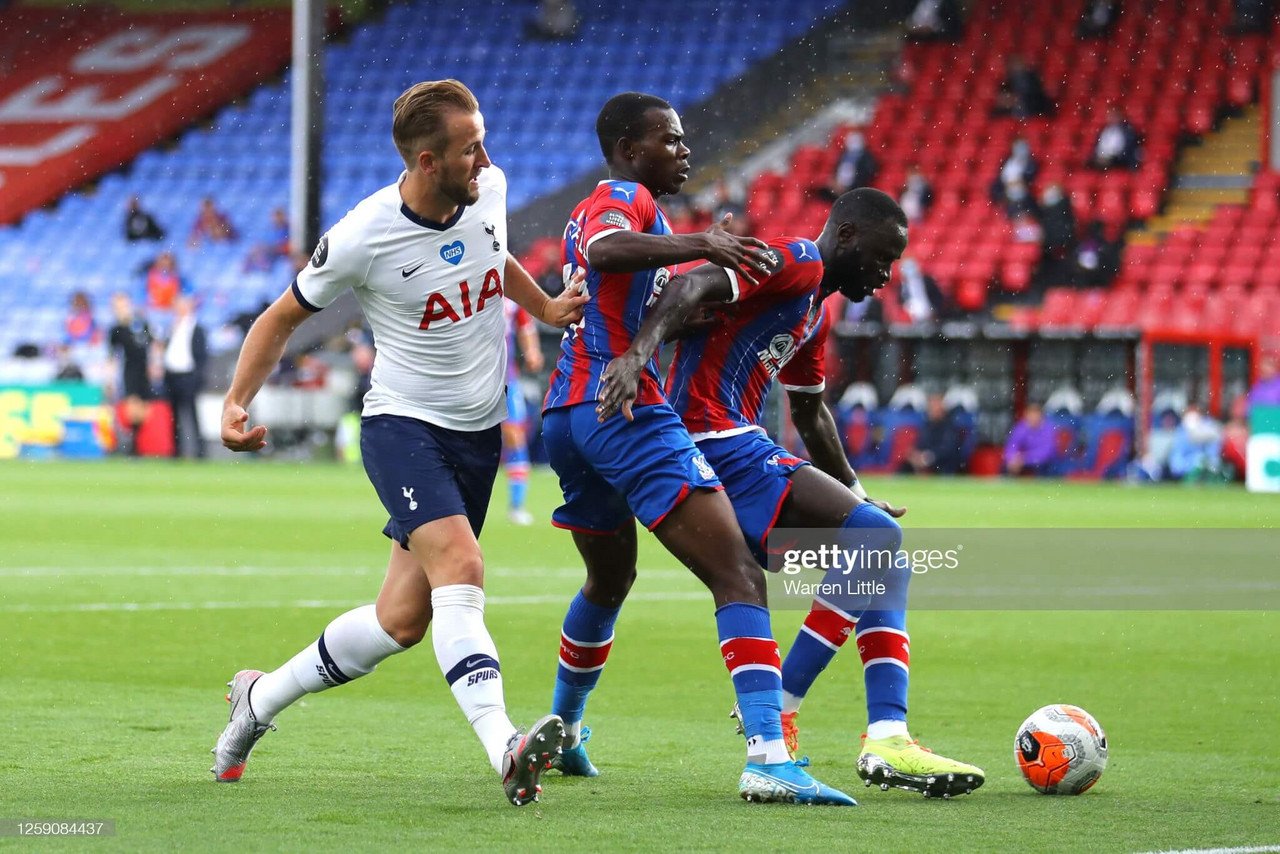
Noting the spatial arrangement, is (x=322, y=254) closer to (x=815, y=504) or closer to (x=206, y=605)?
(x=815, y=504)

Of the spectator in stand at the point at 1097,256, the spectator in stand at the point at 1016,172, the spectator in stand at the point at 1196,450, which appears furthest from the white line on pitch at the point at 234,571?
the spectator in stand at the point at 1016,172

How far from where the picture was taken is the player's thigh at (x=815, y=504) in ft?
17.3

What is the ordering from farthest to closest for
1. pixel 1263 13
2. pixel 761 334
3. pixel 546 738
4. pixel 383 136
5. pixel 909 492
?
pixel 383 136 < pixel 1263 13 < pixel 909 492 < pixel 761 334 < pixel 546 738

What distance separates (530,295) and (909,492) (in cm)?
1395

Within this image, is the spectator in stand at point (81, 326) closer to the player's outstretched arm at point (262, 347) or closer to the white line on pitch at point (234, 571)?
the white line on pitch at point (234, 571)

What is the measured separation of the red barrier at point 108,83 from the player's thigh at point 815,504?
31187 millimetres

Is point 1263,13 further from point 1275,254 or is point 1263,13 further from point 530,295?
point 530,295

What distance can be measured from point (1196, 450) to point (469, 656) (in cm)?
1725

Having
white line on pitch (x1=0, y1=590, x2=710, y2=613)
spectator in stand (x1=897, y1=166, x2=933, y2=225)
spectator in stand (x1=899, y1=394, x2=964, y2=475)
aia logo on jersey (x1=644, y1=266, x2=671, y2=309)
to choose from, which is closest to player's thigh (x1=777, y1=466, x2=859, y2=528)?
aia logo on jersey (x1=644, y1=266, x2=671, y2=309)

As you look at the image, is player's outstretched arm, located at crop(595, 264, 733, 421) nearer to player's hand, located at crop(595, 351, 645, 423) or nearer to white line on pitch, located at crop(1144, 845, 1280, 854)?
player's hand, located at crop(595, 351, 645, 423)

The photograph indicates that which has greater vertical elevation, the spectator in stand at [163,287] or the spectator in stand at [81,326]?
the spectator in stand at [163,287]

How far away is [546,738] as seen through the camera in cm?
459

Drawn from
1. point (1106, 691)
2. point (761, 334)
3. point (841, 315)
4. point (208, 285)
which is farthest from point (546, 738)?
point (208, 285)

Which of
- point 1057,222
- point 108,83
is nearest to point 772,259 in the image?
point 1057,222
